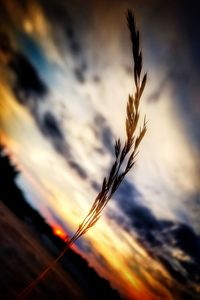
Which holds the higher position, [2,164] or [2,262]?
[2,164]

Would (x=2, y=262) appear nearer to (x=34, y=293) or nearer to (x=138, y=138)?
(x=34, y=293)

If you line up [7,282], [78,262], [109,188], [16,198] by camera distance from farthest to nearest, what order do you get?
1. [78,262]
2. [16,198]
3. [7,282]
4. [109,188]

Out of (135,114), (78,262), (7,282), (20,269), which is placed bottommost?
(7,282)

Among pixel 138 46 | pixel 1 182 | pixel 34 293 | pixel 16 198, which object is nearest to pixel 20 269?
pixel 34 293

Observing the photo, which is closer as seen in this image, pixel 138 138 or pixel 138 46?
pixel 138 46

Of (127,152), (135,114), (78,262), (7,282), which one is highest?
(78,262)

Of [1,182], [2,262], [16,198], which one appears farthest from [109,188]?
[16,198]

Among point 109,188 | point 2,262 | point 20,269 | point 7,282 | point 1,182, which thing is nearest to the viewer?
point 109,188

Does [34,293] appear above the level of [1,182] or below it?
below

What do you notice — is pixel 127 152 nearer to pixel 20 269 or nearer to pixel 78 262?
pixel 20 269
